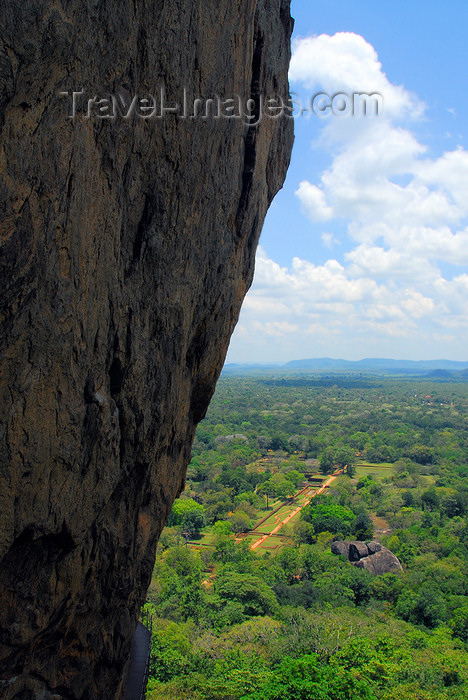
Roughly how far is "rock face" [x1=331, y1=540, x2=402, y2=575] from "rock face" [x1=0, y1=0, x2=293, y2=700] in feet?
97.0

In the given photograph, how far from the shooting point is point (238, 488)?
191ft

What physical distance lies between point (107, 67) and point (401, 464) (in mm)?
73349

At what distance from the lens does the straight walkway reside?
9.36 meters

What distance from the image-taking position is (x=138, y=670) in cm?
1036

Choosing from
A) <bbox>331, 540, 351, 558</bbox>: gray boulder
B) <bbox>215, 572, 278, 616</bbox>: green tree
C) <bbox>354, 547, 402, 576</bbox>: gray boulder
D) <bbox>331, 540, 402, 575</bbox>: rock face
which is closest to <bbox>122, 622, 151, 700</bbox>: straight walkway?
<bbox>215, 572, 278, 616</bbox>: green tree

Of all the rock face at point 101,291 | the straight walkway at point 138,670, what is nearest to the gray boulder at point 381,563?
the straight walkway at point 138,670

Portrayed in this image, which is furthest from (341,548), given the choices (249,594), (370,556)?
(249,594)

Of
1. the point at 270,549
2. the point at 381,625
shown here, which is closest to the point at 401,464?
the point at 270,549

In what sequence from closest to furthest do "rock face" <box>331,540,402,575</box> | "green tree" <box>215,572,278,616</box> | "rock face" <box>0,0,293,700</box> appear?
1. "rock face" <box>0,0,293,700</box>
2. "green tree" <box>215,572,278,616</box>
3. "rock face" <box>331,540,402,575</box>

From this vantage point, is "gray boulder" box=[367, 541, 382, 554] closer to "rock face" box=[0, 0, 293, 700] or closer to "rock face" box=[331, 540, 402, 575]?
"rock face" box=[331, 540, 402, 575]

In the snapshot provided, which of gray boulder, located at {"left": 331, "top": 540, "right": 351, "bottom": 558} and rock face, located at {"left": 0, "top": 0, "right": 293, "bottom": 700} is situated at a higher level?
rock face, located at {"left": 0, "top": 0, "right": 293, "bottom": 700}

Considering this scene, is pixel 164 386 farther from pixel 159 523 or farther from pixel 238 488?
pixel 238 488

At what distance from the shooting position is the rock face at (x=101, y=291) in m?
4.51

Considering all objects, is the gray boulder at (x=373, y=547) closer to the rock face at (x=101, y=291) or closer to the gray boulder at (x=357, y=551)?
the gray boulder at (x=357, y=551)
